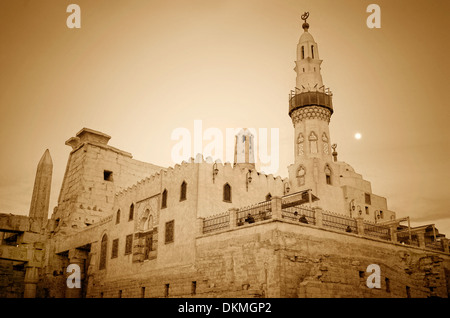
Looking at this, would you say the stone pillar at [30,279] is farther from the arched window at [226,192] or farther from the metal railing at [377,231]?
the metal railing at [377,231]

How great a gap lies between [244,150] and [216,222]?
20.6 ft

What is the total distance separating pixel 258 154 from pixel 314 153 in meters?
3.67

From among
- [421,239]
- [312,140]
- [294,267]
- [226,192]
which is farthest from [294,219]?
[312,140]

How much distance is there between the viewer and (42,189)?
3438 cm

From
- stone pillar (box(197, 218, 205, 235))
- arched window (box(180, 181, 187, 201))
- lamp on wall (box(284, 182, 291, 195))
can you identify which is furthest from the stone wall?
lamp on wall (box(284, 182, 291, 195))

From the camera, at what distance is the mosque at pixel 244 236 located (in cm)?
1675

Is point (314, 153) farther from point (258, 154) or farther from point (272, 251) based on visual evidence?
point (272, 251)

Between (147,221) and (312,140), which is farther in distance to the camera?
(312,140)

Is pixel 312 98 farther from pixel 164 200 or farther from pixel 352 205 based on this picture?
pixel 164 200

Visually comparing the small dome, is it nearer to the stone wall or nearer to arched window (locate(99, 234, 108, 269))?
the stone wall

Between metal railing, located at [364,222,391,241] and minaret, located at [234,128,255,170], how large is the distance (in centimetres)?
706
